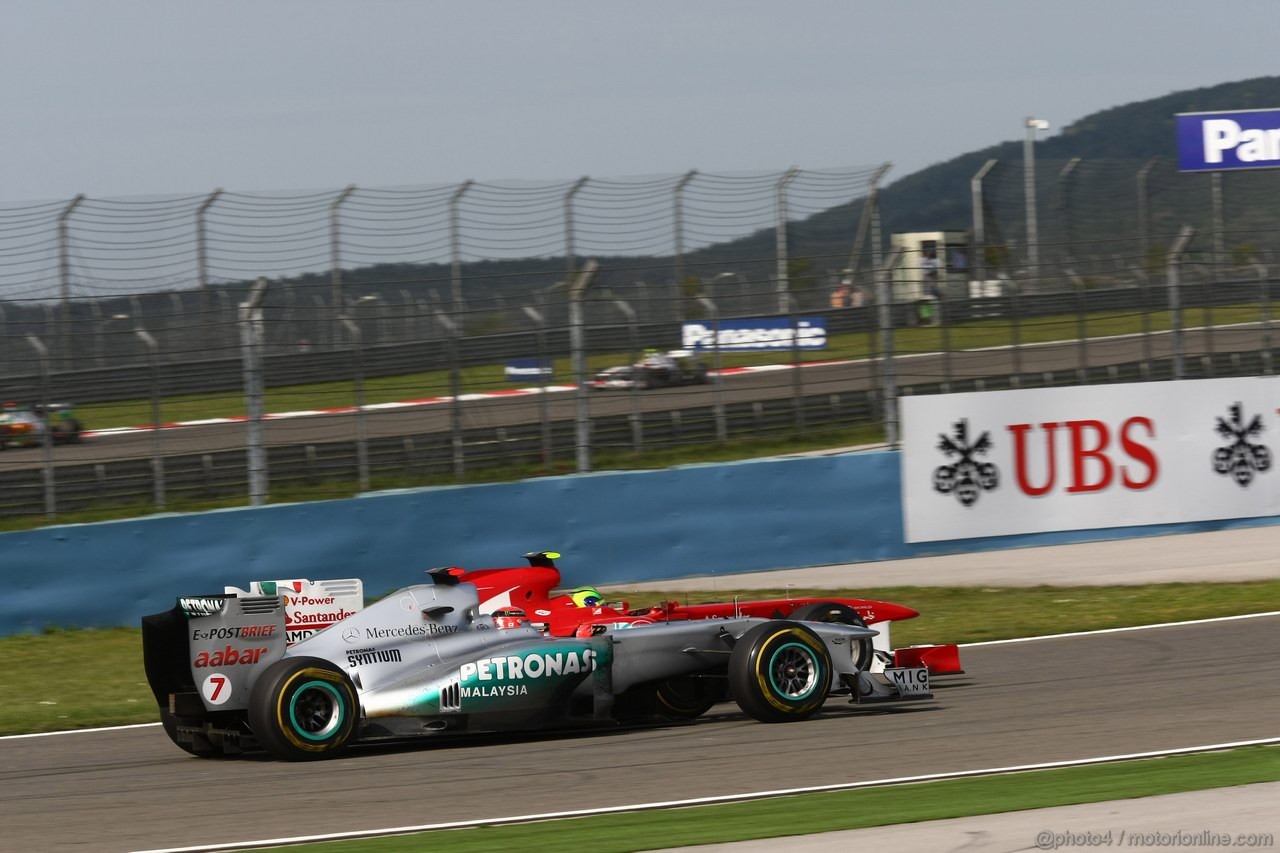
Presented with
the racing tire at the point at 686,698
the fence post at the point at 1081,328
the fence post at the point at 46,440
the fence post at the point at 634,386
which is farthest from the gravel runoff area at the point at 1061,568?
the racing tire at the point at 686,698

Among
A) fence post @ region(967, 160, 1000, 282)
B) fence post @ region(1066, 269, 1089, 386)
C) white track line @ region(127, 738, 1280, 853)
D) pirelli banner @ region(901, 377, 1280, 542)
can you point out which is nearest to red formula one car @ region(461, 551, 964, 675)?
white track line @ region(127, 738, 1280, 853)

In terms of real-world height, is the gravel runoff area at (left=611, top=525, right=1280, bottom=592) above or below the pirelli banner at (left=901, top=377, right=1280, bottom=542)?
below

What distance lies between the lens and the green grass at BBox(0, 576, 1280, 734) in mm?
10438

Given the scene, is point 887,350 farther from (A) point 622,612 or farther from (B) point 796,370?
(A) point 622,612

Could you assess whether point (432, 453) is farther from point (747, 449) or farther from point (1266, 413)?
point (1266, 413)

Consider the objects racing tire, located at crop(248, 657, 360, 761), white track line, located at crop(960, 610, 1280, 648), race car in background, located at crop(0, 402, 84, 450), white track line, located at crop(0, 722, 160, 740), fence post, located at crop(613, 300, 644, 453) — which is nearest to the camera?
Result: racing tire, located at crop(248, 657, 360, 761)

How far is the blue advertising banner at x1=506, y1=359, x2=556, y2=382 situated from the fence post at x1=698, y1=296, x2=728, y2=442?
1.84 metres

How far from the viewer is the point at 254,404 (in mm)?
14359

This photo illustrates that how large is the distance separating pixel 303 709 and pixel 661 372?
362 inches

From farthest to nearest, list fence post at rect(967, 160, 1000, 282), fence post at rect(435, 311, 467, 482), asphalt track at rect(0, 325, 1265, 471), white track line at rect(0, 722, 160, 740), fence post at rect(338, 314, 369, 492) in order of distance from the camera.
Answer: fence post at rect(967, 160, 1000, 282) < fence post at rect(435, 311, 467, 482) < fence post at rect(338, 314, 369, 492) < asphalt track at rect(0, 325, 1265, 471) < white track line at rect(0, 722, 160, 740)

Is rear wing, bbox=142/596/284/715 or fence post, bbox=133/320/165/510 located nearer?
rear wing, bbox=142/596/284/715

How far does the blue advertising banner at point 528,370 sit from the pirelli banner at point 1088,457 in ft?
12.0

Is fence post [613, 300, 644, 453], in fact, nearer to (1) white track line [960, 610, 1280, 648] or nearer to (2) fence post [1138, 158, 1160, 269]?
(1) white track line [960, 610, 1280, 648]

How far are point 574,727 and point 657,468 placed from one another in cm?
763
